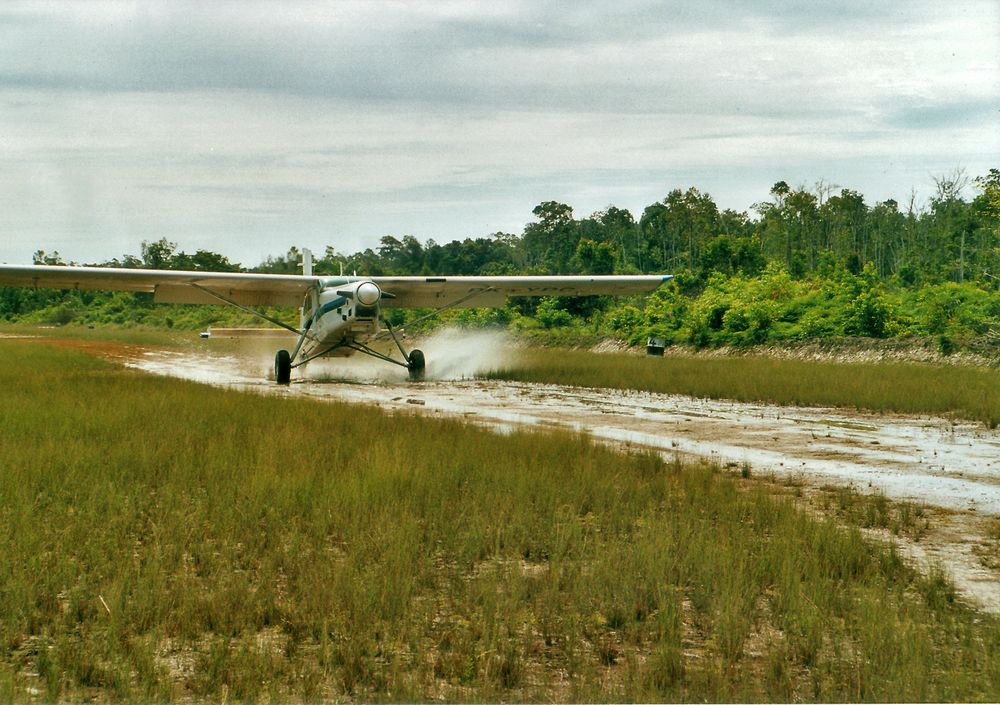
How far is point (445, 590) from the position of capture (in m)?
5.37

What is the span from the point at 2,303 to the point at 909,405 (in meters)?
103

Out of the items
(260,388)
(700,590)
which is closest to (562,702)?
(700,590)

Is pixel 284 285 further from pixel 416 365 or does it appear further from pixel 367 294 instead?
pixel 416 365

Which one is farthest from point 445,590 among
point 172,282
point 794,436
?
point 172,282

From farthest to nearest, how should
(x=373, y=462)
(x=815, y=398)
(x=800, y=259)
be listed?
(x=800, y=259), (x=815, y=398), (x=373, y=462)

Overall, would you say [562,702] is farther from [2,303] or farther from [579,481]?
Result: [2,303]

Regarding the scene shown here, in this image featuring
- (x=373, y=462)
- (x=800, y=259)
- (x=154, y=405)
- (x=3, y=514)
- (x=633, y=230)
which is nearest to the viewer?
(x=3, y=514)

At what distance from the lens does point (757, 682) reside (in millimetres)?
4031

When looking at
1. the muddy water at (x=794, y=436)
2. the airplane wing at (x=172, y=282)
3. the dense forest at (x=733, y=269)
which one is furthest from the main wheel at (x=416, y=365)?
the dense forest at (x=733, y=269)

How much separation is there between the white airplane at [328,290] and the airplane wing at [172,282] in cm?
2

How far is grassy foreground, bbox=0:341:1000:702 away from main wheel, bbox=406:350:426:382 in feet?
51.8

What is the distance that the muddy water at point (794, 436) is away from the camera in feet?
24.1

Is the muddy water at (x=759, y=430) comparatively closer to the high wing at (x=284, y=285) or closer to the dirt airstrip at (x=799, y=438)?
the dirt airstrip at (x=799, y=438)

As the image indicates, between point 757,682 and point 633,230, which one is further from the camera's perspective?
point 633,230
